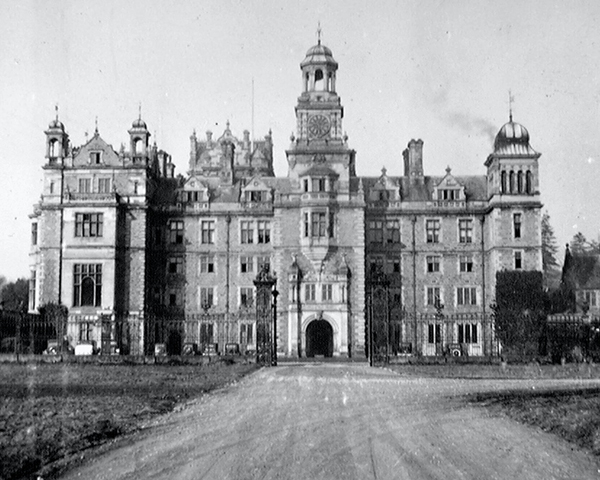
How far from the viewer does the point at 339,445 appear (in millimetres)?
10617

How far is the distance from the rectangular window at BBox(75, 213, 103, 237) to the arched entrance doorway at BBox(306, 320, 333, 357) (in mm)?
13794

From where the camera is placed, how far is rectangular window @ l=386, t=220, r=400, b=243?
5303 centimetres

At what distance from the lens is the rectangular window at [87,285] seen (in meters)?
49.6

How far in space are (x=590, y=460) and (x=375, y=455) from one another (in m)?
2.55

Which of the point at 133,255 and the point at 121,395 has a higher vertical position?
the point at 133,255

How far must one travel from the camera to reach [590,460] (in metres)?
10.0

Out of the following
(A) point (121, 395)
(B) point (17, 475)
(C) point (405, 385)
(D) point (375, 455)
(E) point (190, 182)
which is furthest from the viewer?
(E) point (190, 182)

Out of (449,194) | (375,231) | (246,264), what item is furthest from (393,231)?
(246,264)

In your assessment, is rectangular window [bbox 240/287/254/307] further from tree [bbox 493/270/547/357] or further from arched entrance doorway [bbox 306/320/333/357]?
tree [bbox 493/270/547/357]

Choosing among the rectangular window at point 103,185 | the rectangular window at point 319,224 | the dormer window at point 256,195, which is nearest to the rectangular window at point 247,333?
the rectangular window at point 319,224

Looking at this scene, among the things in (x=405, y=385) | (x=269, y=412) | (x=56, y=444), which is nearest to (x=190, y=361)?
(x=405, y=385)

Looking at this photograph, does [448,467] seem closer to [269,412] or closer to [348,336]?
[269,412]

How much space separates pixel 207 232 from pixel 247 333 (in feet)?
22.4

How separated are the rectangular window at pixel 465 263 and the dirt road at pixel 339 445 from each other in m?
36.8
